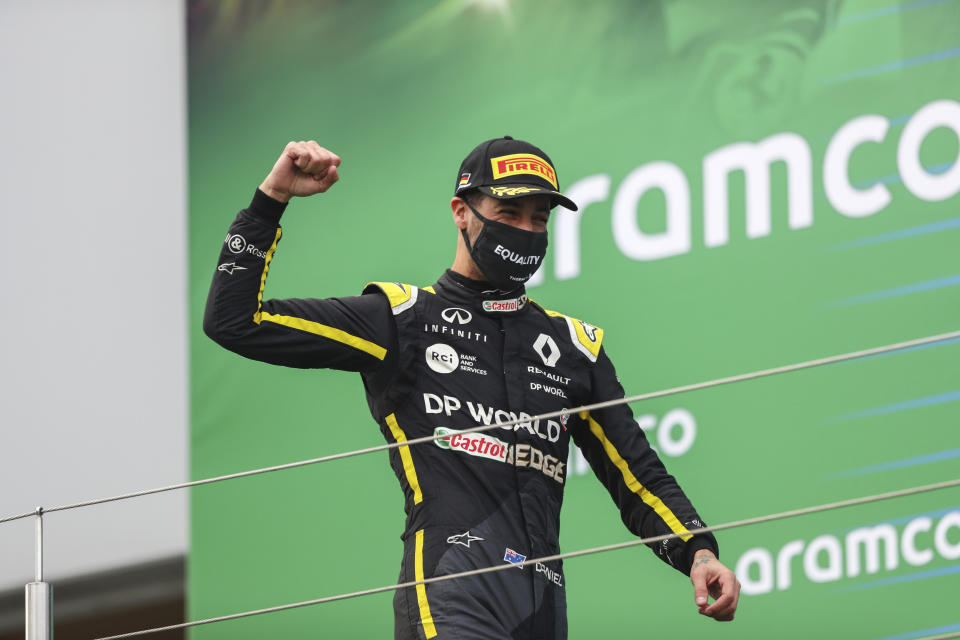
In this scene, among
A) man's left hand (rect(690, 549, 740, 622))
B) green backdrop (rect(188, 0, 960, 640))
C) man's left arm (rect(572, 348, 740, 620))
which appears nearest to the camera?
man's left hand (rect(690, 549, 740, 622))

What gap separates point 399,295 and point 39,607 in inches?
28.8

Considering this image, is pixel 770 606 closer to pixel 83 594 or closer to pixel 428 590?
pixel 428 590

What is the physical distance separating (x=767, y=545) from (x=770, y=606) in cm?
14

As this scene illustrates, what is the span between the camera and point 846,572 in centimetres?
329

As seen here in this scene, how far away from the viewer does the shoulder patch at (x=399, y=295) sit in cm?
Result: 224

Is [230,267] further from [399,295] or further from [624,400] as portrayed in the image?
[624,400]

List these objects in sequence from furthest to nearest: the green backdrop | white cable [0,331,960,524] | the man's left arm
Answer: the green backdrop, the man's left arm, white cable [0,331,960,524]

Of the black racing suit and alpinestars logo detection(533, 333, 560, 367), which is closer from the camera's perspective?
the black racing suit

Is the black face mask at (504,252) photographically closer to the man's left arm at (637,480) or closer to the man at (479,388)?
the man at (479,388)

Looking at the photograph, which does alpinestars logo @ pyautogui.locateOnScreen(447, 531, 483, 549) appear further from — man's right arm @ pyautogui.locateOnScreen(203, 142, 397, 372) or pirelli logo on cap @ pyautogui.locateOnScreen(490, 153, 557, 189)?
pirelli logo on cap @ pyautogui.locateOnScreen(490, 153, 557, 189)

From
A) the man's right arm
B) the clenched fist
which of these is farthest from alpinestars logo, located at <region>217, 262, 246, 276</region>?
the clenched fist

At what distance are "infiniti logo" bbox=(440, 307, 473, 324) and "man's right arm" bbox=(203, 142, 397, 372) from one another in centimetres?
12

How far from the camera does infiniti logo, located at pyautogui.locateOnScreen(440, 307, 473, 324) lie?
2.25 meters

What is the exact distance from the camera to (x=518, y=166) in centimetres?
228
